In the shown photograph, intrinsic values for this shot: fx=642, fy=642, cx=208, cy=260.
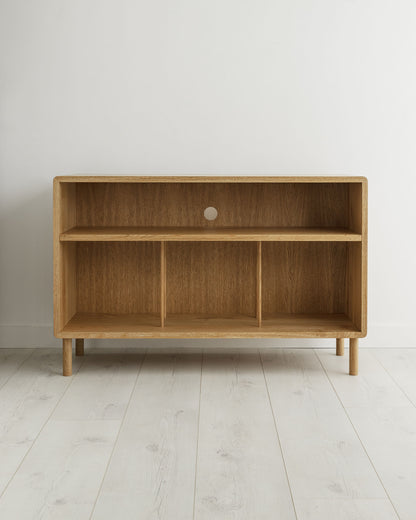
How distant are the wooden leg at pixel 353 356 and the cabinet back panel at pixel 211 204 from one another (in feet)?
1.92

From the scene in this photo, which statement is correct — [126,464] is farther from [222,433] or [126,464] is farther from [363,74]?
[363,74]

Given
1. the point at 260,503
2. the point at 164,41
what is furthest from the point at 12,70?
the point at 260,503

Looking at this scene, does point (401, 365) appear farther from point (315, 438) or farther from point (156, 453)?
point (156, 453)

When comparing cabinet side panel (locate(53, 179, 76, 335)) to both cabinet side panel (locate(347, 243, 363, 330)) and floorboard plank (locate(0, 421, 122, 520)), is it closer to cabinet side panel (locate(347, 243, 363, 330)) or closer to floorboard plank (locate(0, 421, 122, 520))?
floorboard plank (locate(0, 421, 122, 520))

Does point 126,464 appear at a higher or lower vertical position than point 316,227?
lower

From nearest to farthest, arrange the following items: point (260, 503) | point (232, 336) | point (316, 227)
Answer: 1. point (260, 503)
2. point (232, 336)
3. point (316, 227)

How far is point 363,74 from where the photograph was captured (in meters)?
2.99

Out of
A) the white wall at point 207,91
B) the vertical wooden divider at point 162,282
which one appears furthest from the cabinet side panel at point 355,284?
the vertical wooden divider at point 162,282

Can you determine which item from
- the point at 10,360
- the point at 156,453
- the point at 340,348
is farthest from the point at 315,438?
the point at 10,360

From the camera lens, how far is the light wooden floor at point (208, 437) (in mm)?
1592

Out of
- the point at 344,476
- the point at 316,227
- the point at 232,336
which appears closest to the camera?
the point at 344,476

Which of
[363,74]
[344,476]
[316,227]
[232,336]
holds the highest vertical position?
Result: [363,74]

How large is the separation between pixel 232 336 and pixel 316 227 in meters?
0.68

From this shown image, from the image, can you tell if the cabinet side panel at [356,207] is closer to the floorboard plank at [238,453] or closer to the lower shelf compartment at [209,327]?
the lower shelf compartment at [209,327]
